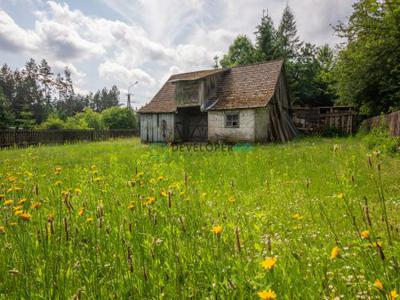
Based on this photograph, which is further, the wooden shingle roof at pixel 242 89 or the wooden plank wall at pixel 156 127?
the wooden plank wall at pixel 156 127

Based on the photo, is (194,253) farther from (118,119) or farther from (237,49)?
(237,49)

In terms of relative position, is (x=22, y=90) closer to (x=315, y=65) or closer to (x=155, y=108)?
(x=155, y=108)

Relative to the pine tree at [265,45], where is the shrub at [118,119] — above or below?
below

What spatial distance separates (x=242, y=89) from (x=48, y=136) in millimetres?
19608

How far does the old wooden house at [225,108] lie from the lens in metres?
18.1

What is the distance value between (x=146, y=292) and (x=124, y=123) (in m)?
41.2

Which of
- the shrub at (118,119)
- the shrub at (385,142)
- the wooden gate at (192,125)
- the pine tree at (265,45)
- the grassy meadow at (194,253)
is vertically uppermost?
the pine tree at (265,45)

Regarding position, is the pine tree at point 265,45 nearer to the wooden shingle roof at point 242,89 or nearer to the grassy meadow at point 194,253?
the wooden shingle roof at point 242,89

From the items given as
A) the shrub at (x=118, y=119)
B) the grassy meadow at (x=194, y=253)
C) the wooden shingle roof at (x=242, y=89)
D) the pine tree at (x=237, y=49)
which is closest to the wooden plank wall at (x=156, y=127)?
the wooden shingle roof at (x=242, y=89)

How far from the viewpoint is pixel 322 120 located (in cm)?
2339

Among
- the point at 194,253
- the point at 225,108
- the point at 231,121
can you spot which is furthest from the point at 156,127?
the point at 194,253

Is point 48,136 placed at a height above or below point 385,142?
above

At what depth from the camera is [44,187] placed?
497cm

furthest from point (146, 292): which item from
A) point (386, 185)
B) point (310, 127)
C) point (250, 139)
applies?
point (310, 127)
